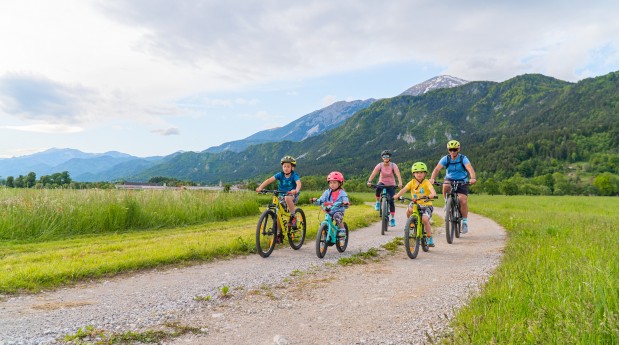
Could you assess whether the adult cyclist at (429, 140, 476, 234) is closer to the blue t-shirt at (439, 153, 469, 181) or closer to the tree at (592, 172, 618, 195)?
Result: the blue t-shirt at (439, 153, 469, 181)

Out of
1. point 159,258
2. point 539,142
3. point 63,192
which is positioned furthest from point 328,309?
point 539,142

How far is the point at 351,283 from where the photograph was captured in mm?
6578

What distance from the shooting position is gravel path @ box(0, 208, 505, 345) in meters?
4.31

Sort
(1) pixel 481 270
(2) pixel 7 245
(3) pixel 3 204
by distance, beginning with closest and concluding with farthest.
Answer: (1) pixel 481 270
(2) pixel 7 245
(3) pixel 3 204

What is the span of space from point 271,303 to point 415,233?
4825 mm

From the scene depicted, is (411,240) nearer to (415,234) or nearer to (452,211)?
(415,234)

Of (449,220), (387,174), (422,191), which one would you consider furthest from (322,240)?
(387,174)

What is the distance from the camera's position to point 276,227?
9523 millimetres

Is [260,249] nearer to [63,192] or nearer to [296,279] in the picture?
[296,279]

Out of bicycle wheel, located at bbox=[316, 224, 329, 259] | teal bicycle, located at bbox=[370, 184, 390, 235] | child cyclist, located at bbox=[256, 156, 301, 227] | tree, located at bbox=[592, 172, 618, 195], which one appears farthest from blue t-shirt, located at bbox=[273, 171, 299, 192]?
tree, located at bbox=[592, 172, 618, 195]

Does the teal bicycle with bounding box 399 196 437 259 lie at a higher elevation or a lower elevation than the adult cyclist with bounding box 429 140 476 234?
lower

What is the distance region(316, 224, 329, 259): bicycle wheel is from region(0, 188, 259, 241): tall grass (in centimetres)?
908

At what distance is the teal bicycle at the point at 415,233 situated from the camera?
874 centimetres

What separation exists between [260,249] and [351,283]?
2.91 meters
